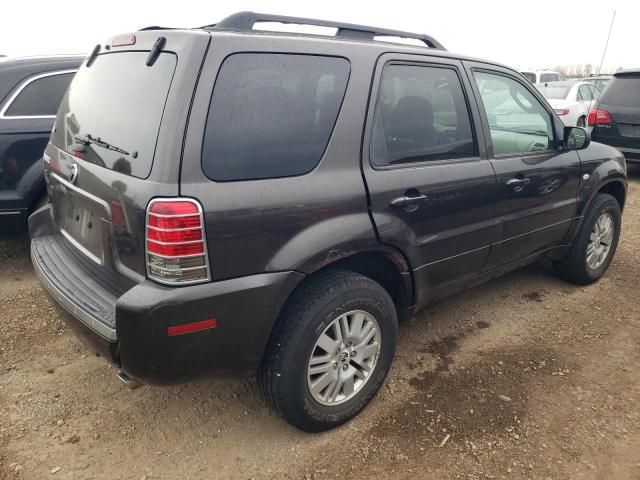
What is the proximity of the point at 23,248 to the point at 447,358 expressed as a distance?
3.86 metres

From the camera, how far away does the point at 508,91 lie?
330cm

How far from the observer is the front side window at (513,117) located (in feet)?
10.0

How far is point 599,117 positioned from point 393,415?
6815mm

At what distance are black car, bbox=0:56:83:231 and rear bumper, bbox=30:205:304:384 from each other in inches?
82.3

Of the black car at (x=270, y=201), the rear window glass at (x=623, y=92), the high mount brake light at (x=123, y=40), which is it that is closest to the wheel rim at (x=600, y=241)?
the black car at (x=270, y=201)

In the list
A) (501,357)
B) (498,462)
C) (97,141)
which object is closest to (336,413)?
(498,462)

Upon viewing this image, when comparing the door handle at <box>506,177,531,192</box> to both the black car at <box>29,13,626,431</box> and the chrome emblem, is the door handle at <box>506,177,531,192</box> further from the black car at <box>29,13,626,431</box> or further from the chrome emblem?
the chrome emblem

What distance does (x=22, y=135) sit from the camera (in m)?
3.88

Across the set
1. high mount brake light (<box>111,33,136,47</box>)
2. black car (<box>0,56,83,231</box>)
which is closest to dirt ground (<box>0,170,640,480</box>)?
black car (<box>0,56,83,231</box>)

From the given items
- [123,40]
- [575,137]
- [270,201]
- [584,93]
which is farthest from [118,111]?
[584,93]

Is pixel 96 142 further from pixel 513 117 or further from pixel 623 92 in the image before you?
pixel 623 92

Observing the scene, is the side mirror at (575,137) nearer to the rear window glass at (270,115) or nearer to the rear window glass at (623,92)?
the rear window glass at (270,115)

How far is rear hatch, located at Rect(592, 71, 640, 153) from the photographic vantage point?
719 cm

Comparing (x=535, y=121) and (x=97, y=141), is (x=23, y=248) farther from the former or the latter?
(x=535, y=121)
